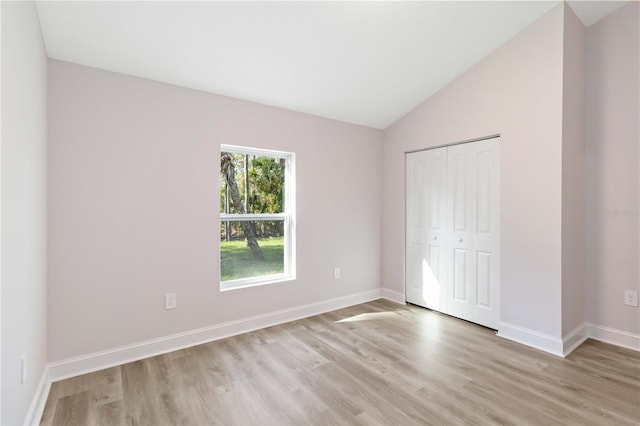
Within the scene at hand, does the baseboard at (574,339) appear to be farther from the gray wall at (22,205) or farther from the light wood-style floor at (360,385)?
the gray wall at (22,205)

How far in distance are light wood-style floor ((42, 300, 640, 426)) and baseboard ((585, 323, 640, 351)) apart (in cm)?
10

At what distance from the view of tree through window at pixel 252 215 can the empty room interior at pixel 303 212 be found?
0.9 inches

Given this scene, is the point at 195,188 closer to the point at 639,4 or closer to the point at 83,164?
the point at 83,164

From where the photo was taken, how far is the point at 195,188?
2.85 meters

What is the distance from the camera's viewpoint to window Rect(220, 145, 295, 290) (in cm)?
316

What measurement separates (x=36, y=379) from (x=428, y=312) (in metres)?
3.48

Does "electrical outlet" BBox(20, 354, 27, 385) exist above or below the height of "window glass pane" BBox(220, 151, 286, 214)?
below

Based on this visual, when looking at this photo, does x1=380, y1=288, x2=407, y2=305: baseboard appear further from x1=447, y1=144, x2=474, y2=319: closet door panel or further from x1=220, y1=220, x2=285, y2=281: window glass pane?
x1=220, y1=220, x2=285, y2=281: window glass pane

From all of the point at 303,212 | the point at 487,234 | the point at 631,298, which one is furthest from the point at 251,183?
the point at 631,298

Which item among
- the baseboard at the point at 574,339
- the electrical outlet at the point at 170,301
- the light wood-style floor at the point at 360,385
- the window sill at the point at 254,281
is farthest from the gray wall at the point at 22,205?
the baseboard at the point at 574,339

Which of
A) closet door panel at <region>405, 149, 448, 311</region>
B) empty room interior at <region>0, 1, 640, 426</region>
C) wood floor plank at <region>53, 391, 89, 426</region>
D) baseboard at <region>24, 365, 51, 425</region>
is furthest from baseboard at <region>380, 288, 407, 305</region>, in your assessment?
baseboard at <region>24, 365, 51, 425</region>

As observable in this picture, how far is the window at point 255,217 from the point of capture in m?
3.16

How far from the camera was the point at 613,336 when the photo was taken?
2854mm

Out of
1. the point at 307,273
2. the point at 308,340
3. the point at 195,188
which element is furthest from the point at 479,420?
the point at 195,188
